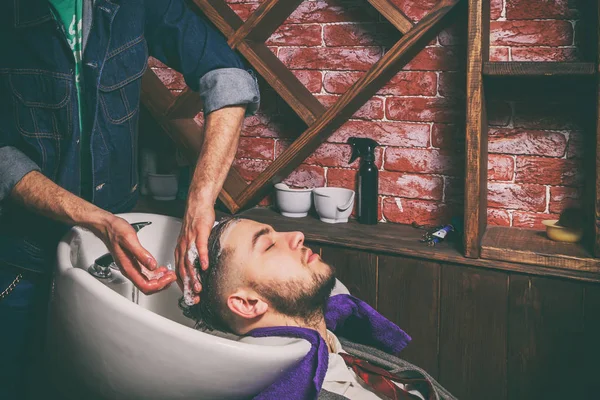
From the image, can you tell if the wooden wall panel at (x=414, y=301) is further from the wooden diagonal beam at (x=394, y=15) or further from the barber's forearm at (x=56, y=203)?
the barber's forearm at (x=56, y=203)

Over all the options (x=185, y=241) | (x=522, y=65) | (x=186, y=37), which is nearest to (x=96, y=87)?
(x=186, y=37)

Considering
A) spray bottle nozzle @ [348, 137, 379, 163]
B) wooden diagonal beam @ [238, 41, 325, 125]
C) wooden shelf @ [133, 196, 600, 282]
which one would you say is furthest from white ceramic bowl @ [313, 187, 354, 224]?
wooden diagonal beam @ [238, 41, 325, 125]

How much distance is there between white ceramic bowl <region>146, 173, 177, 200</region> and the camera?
2557mm

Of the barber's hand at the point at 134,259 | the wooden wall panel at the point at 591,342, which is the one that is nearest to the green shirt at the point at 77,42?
the barber's hand at the point at 134,259

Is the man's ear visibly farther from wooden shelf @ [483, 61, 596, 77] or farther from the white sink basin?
wooden shelf @ [483, 61, 596, 77]

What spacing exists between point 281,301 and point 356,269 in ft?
1.97

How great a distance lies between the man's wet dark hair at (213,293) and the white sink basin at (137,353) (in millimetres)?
346

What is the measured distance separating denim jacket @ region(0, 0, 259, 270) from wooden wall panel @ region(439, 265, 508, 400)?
3.02 feet

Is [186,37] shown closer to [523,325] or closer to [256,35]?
[256,35]

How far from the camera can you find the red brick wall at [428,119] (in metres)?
1.90

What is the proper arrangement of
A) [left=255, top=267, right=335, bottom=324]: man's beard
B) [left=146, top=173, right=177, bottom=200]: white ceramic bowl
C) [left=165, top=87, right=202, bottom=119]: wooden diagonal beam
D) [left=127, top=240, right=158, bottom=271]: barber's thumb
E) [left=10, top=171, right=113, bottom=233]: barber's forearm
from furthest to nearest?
[left=146, top=173, right=177, bottom=200]: white ceramic bowl → [left=165, top=87, right=202, bottom=119]: wooden diagonal beam → [left=255, top=267, right=335, bottom=324]: man's beard → [left=10, top=171, right=113, bottom=233]: barber's forearm → [left=127, top=240, right=158, bottom=271]: barber's thumb

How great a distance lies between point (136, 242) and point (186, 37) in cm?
79

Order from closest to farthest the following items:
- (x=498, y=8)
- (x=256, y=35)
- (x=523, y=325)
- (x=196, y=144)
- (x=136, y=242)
→ (x=136, y=242) → (x=523, y=325) → (x=498, y=8) → (x=256, y=35) → (x=196, y=144)

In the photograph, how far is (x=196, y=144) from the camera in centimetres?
238
